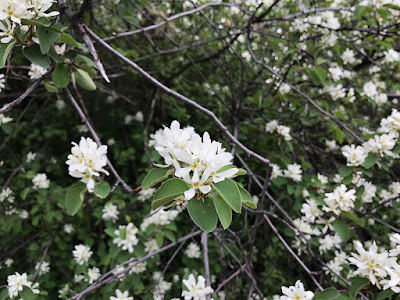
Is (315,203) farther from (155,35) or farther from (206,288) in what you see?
(155,35)

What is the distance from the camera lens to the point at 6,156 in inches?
127

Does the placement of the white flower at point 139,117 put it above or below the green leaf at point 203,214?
below

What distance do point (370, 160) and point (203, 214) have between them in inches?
A: 50.4

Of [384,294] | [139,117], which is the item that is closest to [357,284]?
[384,294]

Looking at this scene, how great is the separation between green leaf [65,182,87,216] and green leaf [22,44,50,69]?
1.61 ft

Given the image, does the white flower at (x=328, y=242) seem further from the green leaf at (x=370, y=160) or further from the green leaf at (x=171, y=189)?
the green leaf at (x=171, y=189)

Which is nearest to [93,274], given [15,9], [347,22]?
[15,9]

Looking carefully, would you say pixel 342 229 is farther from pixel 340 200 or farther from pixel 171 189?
pixel 171 189

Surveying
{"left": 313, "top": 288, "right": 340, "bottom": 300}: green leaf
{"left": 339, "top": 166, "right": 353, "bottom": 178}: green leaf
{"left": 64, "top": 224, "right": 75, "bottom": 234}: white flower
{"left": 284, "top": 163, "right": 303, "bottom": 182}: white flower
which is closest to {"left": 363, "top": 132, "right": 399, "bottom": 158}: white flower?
{"left": 339, "top": 166, "right": 353, "bottom": 178}: green leaf

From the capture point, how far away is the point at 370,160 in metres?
1.73

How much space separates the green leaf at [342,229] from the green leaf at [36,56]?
154 centimetres

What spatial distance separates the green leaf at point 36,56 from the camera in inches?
46.6

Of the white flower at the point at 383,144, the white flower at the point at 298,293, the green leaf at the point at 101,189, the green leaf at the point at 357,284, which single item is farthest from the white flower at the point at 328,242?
the green leaf at the point at 101,189

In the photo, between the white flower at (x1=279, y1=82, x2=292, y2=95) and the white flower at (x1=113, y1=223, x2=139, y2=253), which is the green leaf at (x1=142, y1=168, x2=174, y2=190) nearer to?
the white flower at (x1=113, y1=223, x2=139, y2=253)
